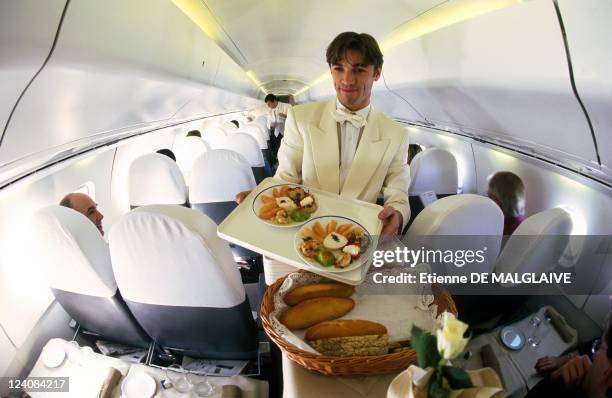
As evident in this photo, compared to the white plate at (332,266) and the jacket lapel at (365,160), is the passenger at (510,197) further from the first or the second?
the white plate at (332,266)

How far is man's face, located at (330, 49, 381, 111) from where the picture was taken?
1.63m

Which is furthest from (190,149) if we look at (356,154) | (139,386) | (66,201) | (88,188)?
(139,386)

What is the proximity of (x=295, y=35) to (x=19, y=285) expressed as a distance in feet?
14.7

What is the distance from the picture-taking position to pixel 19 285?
6.64ft

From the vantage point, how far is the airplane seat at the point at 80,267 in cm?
138

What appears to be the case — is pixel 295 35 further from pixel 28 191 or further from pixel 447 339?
pixel 447 339

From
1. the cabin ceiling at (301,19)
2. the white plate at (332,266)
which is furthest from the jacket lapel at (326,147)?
the cabin ceiling at (301,19)

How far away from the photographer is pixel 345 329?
3.18 ft

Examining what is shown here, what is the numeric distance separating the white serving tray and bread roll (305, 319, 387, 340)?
0.17m

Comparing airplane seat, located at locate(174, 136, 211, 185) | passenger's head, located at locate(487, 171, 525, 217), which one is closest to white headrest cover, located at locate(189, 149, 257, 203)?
passenger's head, located at locate(487, 171, 525, 217)

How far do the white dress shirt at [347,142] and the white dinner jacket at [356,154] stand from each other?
6 centimetres

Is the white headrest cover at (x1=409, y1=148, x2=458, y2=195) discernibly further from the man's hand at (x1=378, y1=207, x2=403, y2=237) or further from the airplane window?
the airplane window

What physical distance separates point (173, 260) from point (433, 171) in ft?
10.4

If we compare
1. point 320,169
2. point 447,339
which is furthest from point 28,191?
point 447,339
